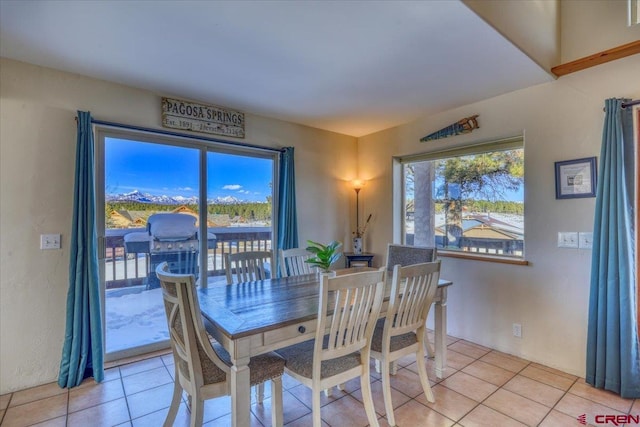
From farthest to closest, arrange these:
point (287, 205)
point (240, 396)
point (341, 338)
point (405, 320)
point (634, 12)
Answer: point (287, 205), point (634, 12), point (405, 320), point (341, 338), point (240, 396)

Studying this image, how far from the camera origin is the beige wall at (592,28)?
7.62ft

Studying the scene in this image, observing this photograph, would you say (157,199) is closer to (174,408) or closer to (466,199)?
(174,408)

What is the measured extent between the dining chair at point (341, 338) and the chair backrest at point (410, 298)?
151 mm

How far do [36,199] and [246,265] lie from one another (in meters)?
1.67

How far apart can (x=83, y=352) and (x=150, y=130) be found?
1.93 m

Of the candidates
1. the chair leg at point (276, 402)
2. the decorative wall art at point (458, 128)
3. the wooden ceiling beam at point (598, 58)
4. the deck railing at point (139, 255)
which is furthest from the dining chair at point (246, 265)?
the wooden ceiling beam at point (598, 58)

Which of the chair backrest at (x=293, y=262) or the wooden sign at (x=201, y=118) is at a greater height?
the wooden sign at (x=201, y=118)

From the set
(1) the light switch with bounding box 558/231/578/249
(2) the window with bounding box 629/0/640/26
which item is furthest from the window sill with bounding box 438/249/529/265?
(2) the window with bounding box 629/0/640/26

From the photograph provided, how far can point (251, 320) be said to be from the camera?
1.64 metres

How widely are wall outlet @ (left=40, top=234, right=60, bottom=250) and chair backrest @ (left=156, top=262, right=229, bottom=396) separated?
1.40 meters

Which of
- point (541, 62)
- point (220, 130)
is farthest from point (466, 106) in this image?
point (220, 130)

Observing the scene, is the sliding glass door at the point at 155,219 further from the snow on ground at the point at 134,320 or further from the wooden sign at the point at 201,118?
the wooden sign at the point at 201,118

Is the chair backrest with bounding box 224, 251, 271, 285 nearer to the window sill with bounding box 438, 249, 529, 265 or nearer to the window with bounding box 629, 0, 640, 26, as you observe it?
the window sill with bounding box 438, 249, 529, 265

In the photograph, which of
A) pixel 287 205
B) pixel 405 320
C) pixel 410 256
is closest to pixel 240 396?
pixel 405 320
